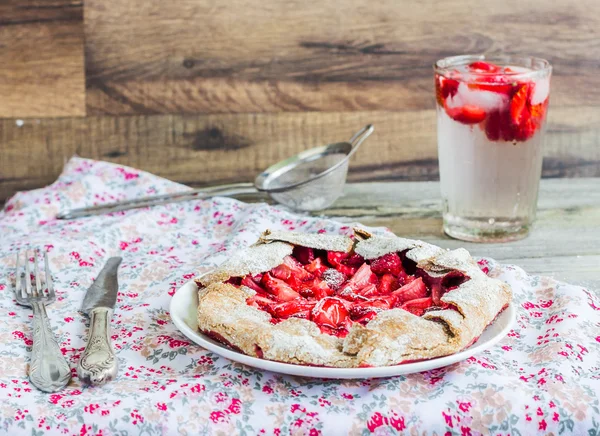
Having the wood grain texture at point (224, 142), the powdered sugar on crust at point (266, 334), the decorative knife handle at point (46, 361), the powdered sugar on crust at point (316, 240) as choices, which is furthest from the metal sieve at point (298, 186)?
the powdered sugar on crust at point (266, 334)

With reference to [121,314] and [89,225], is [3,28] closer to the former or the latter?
[89,225]

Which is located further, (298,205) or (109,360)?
(298,205)

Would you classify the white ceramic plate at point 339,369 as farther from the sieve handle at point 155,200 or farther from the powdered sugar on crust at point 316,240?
the sieve handle at point 155,200

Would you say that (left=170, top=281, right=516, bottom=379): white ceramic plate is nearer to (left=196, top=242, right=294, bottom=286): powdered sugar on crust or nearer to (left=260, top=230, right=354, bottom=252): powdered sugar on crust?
(left=196, top=242, right=294, bottom=286): powdered sugar on crust

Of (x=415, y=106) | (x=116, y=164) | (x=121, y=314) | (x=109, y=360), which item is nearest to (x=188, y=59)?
(x=116, y=164)

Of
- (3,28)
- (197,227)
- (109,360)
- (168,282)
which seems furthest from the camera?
(3,28)

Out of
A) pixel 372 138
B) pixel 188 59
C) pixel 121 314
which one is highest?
pixel 188 59
